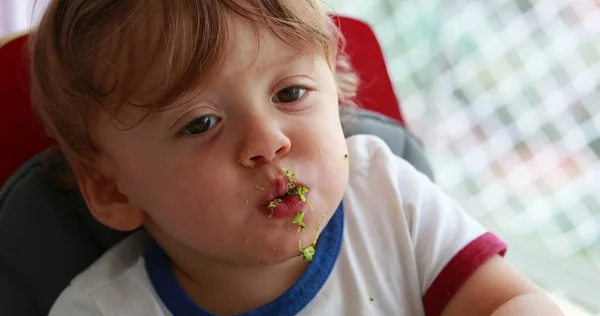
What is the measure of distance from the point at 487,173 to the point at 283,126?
1.03 metres

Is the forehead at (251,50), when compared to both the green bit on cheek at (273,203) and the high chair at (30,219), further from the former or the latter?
the high chair at (30,219)

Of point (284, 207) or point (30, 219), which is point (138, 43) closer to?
point (284, 207)

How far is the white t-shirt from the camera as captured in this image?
83 cm

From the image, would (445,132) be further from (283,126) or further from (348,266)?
(283,126)

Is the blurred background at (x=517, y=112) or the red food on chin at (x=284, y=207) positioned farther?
the blurred background at (x=517, y=112)

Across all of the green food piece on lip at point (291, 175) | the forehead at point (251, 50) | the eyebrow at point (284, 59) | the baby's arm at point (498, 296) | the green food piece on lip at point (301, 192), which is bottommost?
the baby's arm at point (498, 296)

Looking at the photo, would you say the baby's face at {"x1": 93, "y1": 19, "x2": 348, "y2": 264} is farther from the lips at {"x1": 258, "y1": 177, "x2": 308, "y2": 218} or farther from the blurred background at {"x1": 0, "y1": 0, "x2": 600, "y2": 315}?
the blurred background at {"x1": 0, "y1": 0, "x2": 600, "y2": 315}

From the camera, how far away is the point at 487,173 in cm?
163

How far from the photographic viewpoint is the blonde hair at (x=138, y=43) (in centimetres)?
68

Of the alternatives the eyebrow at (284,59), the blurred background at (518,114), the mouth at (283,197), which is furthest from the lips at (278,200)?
the blurred background at (518,114)

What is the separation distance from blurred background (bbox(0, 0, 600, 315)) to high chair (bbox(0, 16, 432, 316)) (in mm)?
351

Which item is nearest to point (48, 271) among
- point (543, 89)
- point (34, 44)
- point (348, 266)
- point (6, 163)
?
point (6, 163)

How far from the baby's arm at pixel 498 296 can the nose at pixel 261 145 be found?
30 cm

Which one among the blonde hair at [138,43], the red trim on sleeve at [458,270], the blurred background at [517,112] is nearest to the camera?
the blonde hair at [138,43]
